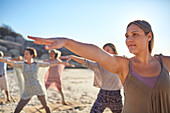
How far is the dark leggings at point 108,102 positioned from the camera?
114 inches

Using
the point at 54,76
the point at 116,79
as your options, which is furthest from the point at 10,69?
the point at 116,79

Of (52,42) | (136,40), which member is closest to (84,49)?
(52,42)

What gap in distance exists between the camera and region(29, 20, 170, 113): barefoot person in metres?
1.31

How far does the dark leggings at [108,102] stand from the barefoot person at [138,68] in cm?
149

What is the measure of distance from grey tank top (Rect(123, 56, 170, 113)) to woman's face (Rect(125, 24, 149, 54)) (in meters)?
0.28

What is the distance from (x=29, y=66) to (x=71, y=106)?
283 cm

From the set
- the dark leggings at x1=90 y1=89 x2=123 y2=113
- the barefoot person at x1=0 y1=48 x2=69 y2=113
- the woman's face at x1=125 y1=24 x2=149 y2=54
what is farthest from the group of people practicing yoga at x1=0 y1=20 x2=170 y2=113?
the barefoot person at x1=0 y1=48 x2=69 y2=113

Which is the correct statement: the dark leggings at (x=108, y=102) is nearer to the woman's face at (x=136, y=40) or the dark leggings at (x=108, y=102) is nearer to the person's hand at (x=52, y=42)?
the woman's face at (x=136, y=40)

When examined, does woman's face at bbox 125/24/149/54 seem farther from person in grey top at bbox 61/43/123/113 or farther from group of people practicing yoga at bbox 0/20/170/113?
person in grey top at bbox 61/43/123/113

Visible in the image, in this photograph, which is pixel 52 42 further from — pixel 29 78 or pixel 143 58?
pixel 29 78

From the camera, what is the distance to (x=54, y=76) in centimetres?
634

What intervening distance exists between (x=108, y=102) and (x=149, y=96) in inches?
68.0

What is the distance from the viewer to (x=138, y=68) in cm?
151

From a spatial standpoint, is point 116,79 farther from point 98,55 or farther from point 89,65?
point 98,55
